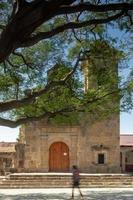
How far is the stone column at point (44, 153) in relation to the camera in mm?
38500

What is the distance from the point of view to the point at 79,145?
38656 mm

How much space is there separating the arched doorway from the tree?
1621cm

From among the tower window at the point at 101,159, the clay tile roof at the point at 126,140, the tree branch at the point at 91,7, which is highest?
the tree branch at the point at 91,7

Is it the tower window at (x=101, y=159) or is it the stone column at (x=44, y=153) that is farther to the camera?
the stone column at (x=44, y=153)

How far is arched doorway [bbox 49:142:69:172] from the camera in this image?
39.1 metres

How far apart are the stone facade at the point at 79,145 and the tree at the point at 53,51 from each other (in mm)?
15231

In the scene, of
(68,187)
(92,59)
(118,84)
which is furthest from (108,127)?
(92,59)

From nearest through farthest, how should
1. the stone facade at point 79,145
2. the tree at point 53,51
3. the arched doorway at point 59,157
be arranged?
the tree at point 53,51 → the stone facade at point 79,145 → the arched doorway at point 59,157

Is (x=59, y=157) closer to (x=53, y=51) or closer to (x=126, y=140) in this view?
(x=126, y=140)

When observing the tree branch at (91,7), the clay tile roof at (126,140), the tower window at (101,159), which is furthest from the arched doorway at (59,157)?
the tree branch at (91,7)

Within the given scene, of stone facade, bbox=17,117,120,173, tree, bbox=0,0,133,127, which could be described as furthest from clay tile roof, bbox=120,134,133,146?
tree, bbox=0,0,133,127

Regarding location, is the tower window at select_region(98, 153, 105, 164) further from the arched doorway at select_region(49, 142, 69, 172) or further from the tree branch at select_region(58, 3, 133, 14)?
the tree branch at select_region(58, 3, 133, 14)

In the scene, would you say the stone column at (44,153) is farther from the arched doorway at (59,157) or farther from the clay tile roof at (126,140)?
the clay tile roof at (126,140)

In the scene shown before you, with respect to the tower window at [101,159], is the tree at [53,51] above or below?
above
